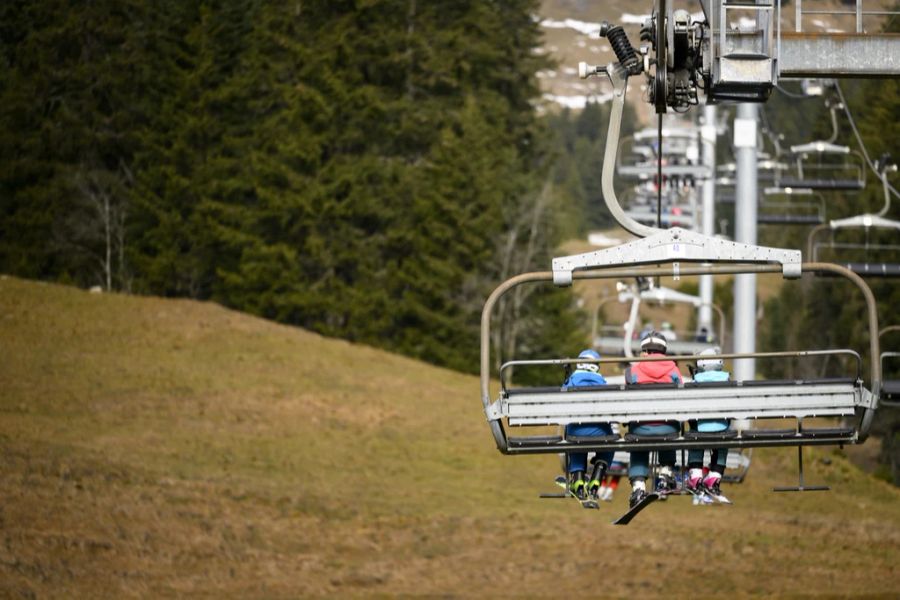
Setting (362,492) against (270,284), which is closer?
(362,492)

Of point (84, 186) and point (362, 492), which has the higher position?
point (84, 186)

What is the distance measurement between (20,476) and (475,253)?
21444 millimetres

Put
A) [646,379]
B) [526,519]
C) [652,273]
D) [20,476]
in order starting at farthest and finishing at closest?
[526,519] < [20,476] < [646,379] < [652,273]

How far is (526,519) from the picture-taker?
27391 mm

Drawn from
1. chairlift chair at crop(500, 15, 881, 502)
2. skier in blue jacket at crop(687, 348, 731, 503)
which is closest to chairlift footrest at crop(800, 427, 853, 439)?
chairlift chair at crop(500, 15, 881, 502)

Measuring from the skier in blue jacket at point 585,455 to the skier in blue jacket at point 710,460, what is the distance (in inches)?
23.1

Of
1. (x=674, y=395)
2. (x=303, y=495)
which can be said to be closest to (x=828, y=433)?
(x=674, y=395)

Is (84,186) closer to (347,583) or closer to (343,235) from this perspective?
(343,235)

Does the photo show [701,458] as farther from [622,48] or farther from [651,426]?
[622,48]

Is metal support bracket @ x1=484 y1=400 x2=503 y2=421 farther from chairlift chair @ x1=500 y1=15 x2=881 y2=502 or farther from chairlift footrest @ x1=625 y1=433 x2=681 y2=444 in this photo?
chairlift footrest @ x1=625 y1=433 x2=681 y2=444

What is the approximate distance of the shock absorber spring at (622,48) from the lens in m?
11.2

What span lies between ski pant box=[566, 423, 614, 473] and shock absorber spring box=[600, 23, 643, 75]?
2.31 meters

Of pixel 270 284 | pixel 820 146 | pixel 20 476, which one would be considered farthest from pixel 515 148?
pixel 20 476

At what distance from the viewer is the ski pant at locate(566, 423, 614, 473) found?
1131cm
